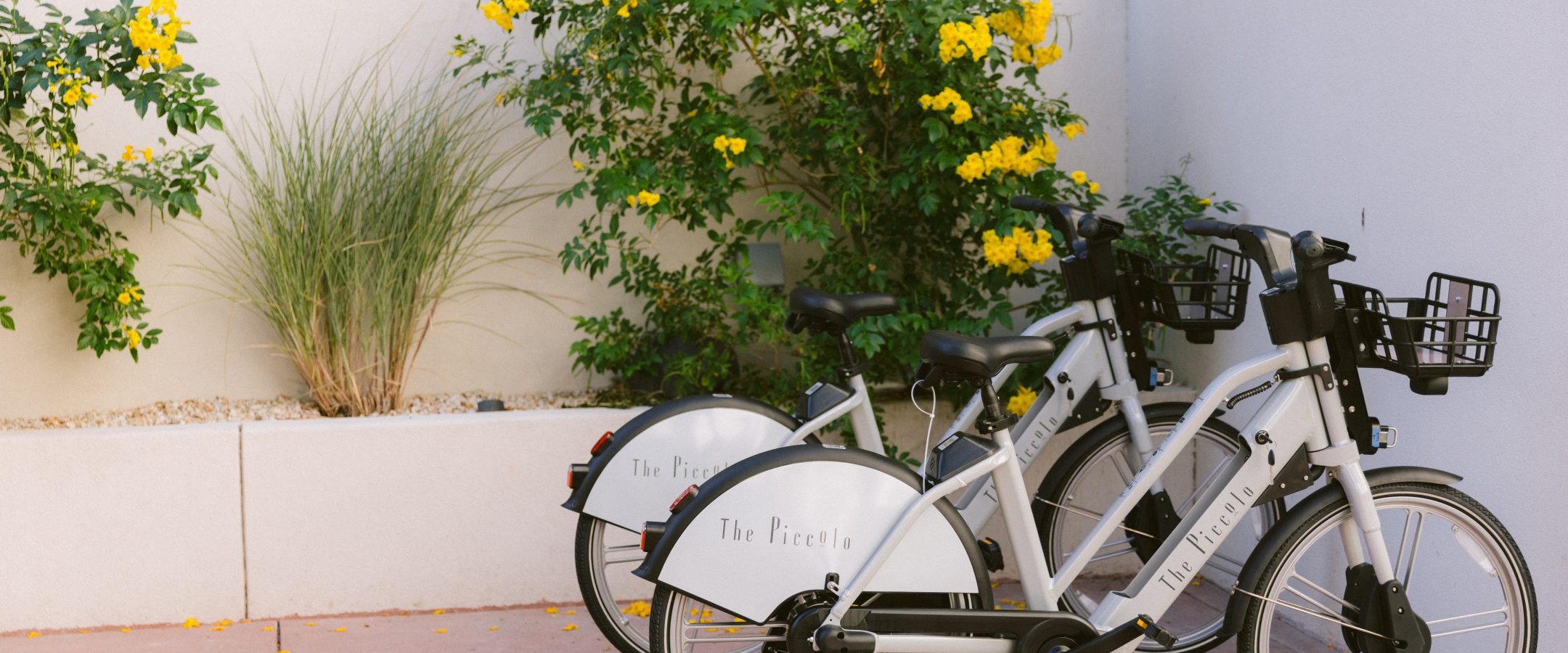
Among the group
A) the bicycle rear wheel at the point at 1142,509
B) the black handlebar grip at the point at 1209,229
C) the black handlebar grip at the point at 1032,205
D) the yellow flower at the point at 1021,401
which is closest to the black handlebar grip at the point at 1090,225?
the black handlebar grip at the point at 1032,205

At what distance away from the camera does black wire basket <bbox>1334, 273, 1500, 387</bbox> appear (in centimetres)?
199

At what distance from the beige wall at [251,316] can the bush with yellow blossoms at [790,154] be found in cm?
15

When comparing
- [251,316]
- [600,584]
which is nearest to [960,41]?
[600,584]

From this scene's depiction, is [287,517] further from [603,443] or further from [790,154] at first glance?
[790,154]

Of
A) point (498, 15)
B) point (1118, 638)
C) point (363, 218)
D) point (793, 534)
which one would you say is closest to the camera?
point (793, 534)

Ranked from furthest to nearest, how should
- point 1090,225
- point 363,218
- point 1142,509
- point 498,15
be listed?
point 363,218, point 498,15, point 1142,509, point 1090,225

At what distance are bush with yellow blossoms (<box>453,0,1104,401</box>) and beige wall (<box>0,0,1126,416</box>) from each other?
0.15m

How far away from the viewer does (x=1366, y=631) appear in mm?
2111

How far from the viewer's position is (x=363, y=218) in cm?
350

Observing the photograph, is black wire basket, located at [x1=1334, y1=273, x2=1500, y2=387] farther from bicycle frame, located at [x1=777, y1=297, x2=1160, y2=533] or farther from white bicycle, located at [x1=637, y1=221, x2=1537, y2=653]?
bicycle frame, located at [x1=777, y1=297, x2=1160, y2=533]

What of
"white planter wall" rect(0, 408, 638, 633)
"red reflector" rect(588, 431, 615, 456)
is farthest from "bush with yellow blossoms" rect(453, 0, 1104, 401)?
"red reflector" rect(588, 431, 615, 456)

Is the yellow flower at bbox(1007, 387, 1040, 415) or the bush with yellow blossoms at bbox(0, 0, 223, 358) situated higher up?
the bush with yellow blossoms at bbox(0, 0, 223, 358)

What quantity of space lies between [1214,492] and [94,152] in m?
3.14

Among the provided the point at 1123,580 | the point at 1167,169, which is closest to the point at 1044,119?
the point at 1167,169
